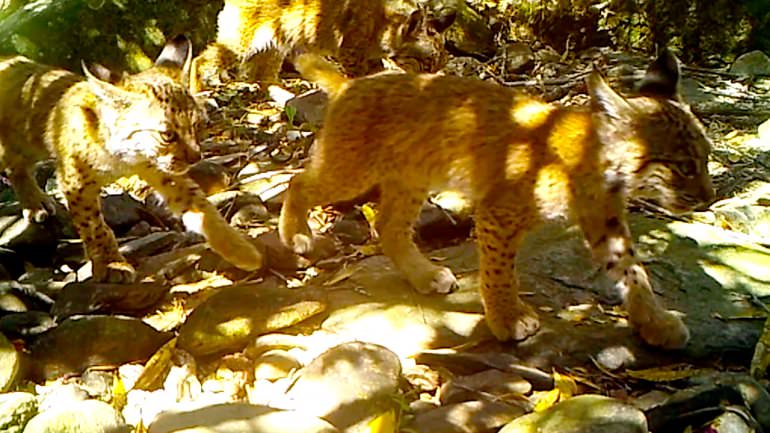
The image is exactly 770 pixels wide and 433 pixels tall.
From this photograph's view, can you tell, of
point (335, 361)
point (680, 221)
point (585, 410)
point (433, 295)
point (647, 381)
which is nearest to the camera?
point (585, 410)

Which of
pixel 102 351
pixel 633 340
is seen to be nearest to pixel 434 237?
pixel 633 340

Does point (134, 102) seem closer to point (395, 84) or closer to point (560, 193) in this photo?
point (395, 84)

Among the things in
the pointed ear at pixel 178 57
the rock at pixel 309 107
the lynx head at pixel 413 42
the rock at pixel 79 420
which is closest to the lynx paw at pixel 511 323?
the rock at pixel 79 420

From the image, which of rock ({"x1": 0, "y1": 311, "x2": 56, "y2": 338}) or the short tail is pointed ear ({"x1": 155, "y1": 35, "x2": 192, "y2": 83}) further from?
rock ({"x1": 0, "y1": 311, "x2": 56, "y2": 338})

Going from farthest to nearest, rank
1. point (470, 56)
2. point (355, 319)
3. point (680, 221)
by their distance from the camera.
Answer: point (470, 56), point (680, 221), point (355, 319)

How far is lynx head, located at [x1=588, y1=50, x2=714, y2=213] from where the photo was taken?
439 cm

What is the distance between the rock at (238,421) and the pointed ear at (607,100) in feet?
6.42

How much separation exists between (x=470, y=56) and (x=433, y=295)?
592cm

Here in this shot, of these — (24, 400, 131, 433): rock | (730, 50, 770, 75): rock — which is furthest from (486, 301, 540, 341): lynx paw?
(730, 50, 770, 75): rock

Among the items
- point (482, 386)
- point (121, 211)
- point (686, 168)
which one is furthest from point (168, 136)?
point (686, 168)

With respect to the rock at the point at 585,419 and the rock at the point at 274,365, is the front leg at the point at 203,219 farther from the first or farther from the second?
the rock at the point at 585,419

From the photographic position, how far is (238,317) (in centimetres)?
466

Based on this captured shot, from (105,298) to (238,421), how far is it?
1738mm

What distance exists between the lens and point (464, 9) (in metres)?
10.9
